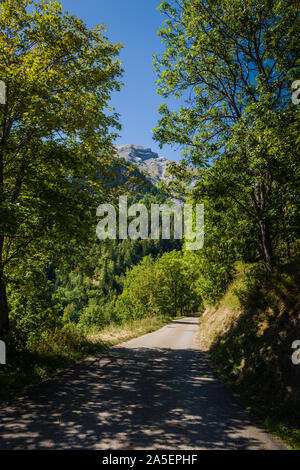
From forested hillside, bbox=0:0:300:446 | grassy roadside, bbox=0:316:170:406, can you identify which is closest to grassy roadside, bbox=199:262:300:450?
forested hillside, bbox=0:0:300:446

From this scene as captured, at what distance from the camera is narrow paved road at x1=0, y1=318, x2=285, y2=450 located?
4.38m

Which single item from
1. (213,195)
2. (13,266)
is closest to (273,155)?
(213,195)

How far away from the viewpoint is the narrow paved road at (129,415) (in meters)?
4.38

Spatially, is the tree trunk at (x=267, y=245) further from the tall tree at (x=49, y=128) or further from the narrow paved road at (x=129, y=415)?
the tall tree at (x=49, y=128)

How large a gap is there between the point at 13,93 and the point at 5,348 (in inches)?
317

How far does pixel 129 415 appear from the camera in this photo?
554 centimetres

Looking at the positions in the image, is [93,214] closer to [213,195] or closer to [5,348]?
[213,195]

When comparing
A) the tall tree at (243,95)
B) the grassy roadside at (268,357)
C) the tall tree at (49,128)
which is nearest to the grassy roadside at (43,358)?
the tall tree at (49,128)

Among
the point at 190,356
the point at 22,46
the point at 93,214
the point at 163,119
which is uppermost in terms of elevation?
the point at 22,46

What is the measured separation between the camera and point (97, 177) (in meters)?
9.65

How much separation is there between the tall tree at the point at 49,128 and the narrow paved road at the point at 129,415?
3.87 metres

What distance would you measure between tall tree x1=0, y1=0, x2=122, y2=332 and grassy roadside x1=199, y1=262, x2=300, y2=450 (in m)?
6.56

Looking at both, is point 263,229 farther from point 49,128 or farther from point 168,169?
point 49,128

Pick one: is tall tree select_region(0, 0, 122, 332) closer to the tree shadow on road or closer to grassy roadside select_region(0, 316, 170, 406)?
grassy roadside select_region(0, 316, 170, 406)
